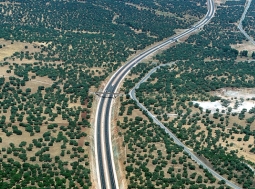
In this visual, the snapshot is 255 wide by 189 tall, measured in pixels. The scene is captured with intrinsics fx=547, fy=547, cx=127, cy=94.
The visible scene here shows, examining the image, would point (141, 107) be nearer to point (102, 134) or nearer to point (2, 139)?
point (102, 134)

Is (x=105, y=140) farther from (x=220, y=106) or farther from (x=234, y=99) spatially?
(x=234, y=99)

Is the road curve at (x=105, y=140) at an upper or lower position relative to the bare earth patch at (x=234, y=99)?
lower

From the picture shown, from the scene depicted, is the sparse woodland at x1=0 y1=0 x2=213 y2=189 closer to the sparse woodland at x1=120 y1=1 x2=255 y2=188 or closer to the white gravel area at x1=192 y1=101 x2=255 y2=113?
the sparse woodland at x1=120 y1=1 x2=255 y2=188

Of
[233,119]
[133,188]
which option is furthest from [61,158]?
[233,119]

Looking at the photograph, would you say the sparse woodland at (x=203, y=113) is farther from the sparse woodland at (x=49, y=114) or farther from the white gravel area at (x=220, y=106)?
the sparse woodland at (x=49, y=114)

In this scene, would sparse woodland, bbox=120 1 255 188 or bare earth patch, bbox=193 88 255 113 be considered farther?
bare earth patch, bbox=193 88 255 113

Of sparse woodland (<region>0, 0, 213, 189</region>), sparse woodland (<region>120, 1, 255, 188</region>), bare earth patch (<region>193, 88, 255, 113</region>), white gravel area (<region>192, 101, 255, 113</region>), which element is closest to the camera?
sparse woodland (<region>0, 0, 213, 189</region>)

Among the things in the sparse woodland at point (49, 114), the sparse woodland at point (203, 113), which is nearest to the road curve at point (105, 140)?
the sparse woodland at point (49, 114)

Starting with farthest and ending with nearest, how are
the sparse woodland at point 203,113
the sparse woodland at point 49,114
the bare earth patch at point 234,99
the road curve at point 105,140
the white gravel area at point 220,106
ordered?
the bare earth patch at point 234,99 < the white gravel area at point 220,106 < the sparse woodland at point 203,113 < the road curve at point 105,140 < the sparse woodland at point 49,114

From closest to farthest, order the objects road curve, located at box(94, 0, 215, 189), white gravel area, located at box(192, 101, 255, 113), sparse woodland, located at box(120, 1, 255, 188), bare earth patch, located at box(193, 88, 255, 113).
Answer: road curve, located at box(94, 0, 215, 189), sparse woodland, located at box(120, 1, 255, 188), white gravel area, located at box(192, 101, 255, 113), bare earth patch, located at box(193, 88, 255, 113)

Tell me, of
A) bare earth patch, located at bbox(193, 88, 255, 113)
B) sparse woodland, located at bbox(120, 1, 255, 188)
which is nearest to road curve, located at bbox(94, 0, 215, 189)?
sparse woodland, located at bbox(120, 1, 255, 188)

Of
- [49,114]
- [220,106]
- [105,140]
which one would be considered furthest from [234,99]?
[49,114]

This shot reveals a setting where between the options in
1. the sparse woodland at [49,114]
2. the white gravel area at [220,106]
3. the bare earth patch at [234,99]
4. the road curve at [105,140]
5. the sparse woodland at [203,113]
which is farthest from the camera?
the bare earth patch at [234,99]
